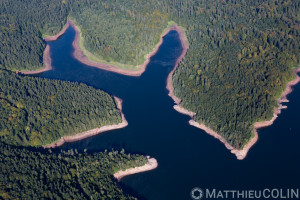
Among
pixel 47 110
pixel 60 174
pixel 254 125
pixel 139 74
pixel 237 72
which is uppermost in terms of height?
pixel 237 72

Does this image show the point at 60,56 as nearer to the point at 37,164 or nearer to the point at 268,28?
the point at 37,164

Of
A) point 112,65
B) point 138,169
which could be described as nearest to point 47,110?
point 138,169

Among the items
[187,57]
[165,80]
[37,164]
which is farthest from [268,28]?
[37,164]

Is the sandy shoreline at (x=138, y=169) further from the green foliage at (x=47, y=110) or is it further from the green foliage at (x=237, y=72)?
the green foliage at (x=237, y=72)

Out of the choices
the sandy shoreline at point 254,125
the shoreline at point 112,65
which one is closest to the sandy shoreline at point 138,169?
the sandy shoreline at point 254,125

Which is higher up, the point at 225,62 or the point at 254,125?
the point at 225,62

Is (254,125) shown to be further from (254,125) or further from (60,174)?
(60,174)
